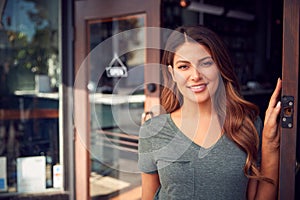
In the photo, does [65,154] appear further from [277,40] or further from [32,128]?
[277,40]

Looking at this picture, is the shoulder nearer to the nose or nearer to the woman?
the woman

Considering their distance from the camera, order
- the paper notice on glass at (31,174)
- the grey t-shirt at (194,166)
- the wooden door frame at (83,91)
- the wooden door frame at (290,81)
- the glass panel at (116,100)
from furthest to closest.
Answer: the paper notice on glass at (31,174), the glass panel at (116,100), the wooden door frame at (83,91), the wooden door frame at (290,81), the grey t-shirt at (194,166)

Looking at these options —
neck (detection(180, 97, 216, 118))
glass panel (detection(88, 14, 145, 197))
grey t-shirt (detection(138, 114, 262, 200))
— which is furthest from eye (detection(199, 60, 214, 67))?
glass panel (detection(88, 14, 145, 197))

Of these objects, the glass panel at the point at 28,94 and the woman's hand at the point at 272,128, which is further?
the glass panel at the point at 28,94

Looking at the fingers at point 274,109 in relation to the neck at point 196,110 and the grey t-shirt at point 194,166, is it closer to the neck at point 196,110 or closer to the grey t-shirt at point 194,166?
the grey t-shirt at point 194,166

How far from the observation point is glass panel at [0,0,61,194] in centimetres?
307

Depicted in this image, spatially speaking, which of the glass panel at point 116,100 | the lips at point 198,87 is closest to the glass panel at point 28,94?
the glass panel at point 116,100

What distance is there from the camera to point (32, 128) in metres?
3.33

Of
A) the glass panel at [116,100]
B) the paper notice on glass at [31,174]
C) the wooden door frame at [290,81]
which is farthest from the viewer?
the paper notice on glass at [31,174]

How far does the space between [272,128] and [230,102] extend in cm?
18

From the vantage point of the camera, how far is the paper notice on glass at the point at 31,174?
3.04m

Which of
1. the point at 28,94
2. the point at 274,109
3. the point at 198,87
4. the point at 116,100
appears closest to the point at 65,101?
the point at 116,100

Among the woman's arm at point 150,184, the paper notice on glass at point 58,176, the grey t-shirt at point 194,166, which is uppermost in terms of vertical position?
the grey t-shirt at point 194,166

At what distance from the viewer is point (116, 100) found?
10.5ft
